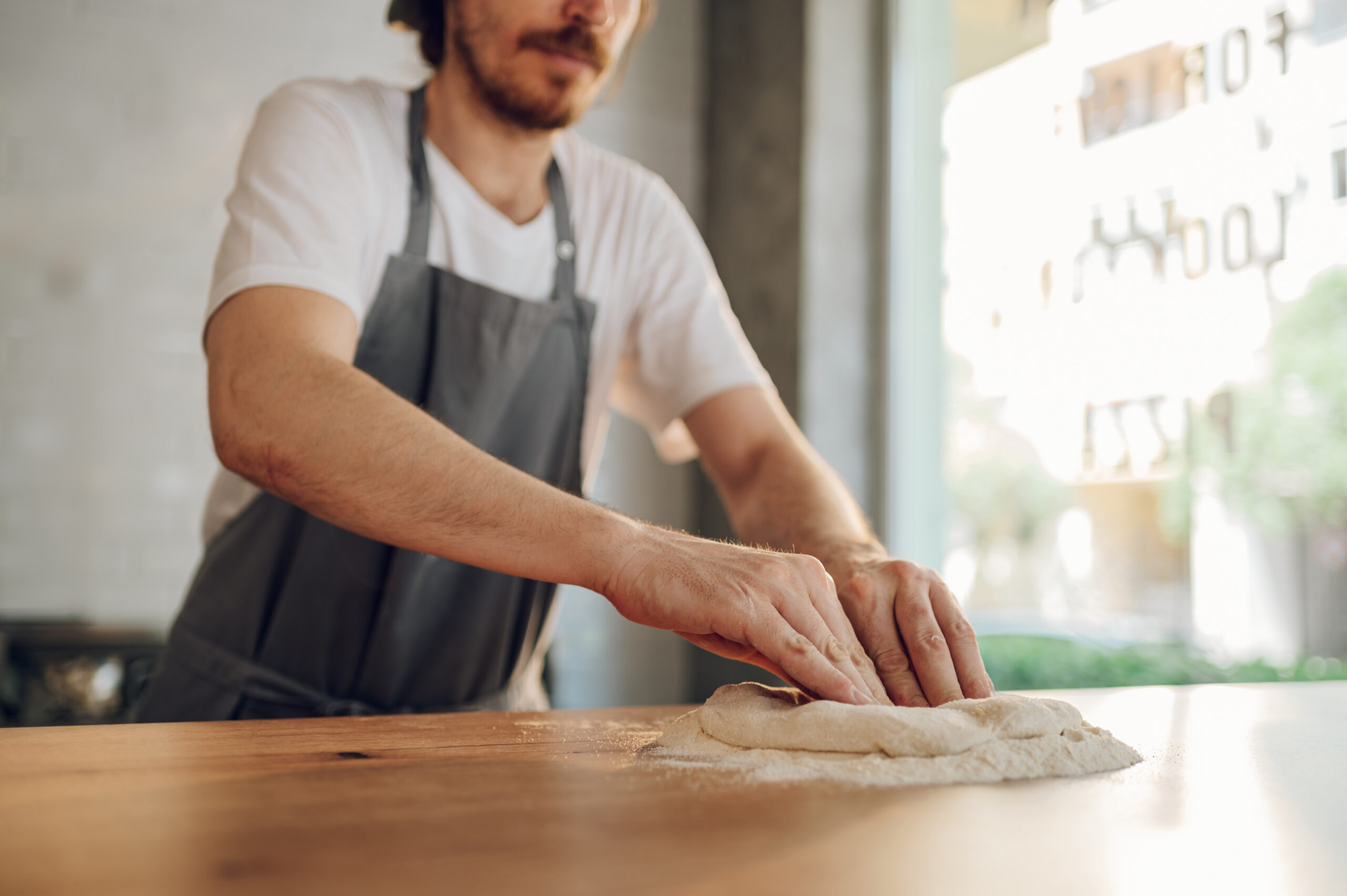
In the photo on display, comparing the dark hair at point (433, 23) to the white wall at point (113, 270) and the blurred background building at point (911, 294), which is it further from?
the white wall at point (113, 270)

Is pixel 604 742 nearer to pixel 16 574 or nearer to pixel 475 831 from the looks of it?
pixel 475 831

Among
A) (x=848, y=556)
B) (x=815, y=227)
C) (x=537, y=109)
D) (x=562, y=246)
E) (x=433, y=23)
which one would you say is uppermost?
(x=815, y=227)

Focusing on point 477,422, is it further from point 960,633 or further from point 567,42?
point 960,633

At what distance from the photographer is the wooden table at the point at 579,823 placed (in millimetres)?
368

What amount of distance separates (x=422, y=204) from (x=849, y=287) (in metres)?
1.90

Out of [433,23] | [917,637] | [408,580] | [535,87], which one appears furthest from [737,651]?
[433,23]

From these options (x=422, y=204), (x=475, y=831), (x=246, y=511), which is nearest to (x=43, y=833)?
(x=475, y=831)

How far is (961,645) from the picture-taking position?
2.53ft

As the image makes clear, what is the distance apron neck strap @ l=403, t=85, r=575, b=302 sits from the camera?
1.17 metres

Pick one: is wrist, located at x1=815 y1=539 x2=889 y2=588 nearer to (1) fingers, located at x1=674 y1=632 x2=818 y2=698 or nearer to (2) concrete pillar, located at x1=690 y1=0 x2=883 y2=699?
(1) fingers, located at x1=674 y1=632 x2=818 y2=698

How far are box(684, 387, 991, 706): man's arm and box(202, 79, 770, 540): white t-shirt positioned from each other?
2.4 inches

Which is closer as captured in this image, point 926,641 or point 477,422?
point 926,641

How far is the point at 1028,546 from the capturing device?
8.39ft

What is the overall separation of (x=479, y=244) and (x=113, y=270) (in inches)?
68.9
